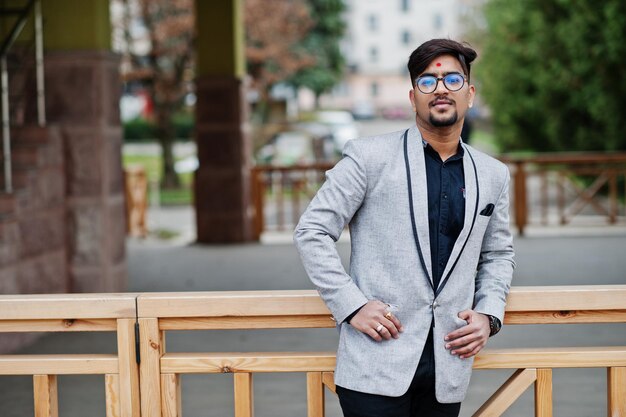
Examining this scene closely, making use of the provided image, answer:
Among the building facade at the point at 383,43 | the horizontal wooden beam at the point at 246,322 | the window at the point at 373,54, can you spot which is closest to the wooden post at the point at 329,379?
the horizontal wooden beam at the point at 246,322

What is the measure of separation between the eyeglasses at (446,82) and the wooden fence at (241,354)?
788 millimetres

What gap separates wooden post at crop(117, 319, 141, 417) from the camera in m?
3.66

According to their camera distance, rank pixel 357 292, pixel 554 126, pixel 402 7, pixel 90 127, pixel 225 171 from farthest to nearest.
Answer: pixel 402 7 < pixel 554 126 < pixel 225 171 < pixel 90 127 < pixel 357 292

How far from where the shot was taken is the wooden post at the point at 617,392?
3.65 meters

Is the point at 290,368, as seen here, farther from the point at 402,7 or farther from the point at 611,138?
the point at 402,7

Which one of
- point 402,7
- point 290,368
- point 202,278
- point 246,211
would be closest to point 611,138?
point 246,211

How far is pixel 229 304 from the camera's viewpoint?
11.9 feet

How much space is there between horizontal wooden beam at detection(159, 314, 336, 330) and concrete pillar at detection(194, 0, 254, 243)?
34.6 feet

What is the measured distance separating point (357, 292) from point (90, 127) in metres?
5.92

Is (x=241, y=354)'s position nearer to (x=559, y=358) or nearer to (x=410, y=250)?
(x=410, y=250)

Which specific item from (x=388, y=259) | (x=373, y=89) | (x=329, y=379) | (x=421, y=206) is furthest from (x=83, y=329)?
(x=373, y=89)

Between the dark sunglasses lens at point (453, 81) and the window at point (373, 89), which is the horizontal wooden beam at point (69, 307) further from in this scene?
the window at point (373, 89)

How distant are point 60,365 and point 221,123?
10.5m

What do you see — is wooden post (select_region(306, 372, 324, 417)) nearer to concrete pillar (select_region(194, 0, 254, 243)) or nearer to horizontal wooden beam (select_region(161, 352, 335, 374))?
horizontal wooden beam (select_region(161, 352, 335, 374))
